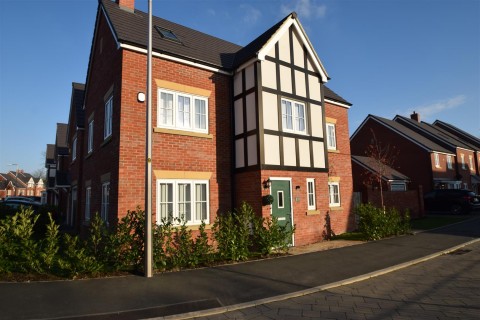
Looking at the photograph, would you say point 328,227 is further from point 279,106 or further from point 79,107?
point 79,107

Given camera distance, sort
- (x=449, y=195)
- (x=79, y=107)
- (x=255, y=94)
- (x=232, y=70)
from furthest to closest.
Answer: (x=449, y=195), (x=79, y=107), (x=232, y=70), (x=255, y=94)

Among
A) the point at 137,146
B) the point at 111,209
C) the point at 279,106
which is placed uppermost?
the point at 279,106

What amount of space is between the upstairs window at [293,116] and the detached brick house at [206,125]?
4 centimetres

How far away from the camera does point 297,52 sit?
12719 mm

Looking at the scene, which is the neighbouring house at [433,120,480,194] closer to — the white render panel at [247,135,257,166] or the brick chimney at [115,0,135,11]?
the white render panel at [247,135,257,166]

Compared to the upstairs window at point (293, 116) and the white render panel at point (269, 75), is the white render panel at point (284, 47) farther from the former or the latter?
the upstairs window at point (293, 116)

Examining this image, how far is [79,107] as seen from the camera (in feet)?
58.9

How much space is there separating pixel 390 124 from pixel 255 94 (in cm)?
2638

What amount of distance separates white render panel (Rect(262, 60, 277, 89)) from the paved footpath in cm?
603

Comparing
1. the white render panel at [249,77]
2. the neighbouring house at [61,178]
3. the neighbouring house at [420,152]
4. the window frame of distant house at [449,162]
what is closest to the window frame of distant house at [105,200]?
the white render panel at [249,77]

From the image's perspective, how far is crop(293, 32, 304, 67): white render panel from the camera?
1260 cm

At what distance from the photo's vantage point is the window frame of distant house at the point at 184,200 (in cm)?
984

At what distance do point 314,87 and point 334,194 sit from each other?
5.25 meters

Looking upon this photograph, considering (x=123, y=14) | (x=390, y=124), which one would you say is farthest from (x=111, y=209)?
(x=390, y=124)
